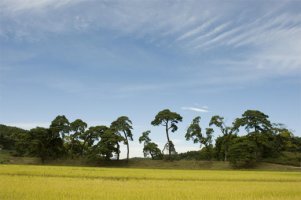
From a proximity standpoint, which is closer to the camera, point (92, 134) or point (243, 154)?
point (243, 154)

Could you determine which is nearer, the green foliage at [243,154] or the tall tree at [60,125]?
the green foliage at [243,154]

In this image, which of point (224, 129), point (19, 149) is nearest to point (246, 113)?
point (224, 129)

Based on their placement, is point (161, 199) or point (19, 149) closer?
point (161, 199)

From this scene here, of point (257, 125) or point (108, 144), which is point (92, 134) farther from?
point (257, 125)

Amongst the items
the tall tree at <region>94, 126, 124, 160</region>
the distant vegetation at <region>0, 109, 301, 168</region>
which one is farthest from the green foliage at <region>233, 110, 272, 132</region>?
the tall tree at <region>94, 126, 124, 160</region>

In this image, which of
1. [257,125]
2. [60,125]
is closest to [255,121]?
[257,125]

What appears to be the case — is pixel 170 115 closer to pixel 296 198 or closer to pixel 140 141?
pixel 140 141

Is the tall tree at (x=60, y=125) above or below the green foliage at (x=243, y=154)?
above

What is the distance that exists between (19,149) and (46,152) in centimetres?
513

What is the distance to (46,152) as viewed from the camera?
184 ft

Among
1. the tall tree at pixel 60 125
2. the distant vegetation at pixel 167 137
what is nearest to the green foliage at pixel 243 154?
the distant vegetation at pixel 167 137

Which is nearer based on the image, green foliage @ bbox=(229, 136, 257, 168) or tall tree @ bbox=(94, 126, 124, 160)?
green foliage @ bbox=(229, 136, 257, 168)

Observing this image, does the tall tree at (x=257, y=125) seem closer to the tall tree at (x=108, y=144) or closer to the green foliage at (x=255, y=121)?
the green foliage at (x=255, y=121)

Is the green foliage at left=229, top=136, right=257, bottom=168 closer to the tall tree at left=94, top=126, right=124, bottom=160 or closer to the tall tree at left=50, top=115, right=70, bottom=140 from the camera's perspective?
the tall tree at left=94, top=126, right=124, bottom=160
